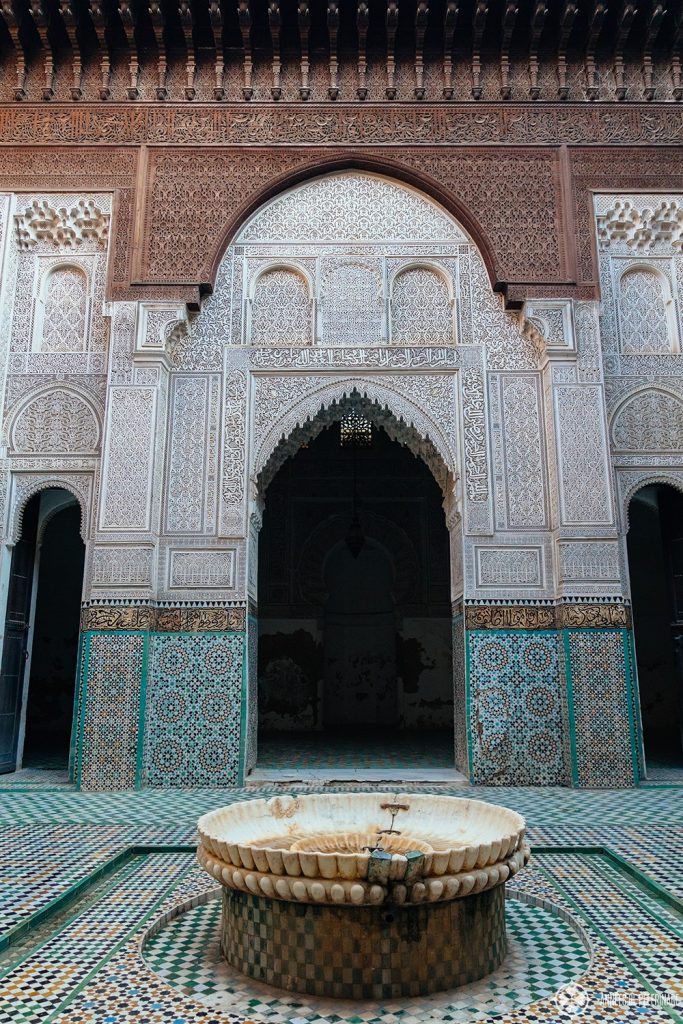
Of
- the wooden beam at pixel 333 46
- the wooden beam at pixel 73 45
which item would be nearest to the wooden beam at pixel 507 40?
the wooden beam at pixel 333 46

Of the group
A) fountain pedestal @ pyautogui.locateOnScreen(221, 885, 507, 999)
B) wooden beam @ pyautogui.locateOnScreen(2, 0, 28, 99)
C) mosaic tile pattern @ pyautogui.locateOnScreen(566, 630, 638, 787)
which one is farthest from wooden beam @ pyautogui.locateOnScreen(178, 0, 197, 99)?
fountain pedestal @ pyautogui.locateOnScreen(221, 885, 507, 999)

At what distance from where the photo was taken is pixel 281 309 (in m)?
5.25

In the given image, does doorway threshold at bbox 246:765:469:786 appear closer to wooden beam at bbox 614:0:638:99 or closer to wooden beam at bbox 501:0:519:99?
wooden beam at bbox 501:0:519:99

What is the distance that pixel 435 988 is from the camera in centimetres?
170

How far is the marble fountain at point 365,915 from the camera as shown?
1640mm

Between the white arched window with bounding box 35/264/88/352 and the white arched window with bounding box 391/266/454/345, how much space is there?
203cm

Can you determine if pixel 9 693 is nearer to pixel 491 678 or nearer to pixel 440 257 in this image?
pixel 491 678

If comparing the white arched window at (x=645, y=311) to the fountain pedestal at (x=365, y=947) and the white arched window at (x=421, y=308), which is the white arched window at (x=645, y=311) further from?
the fountain pedestal at (x=365, y=947)

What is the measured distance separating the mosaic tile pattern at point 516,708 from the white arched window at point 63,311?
315 centimetres

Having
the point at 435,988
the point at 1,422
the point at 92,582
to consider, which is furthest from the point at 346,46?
the point at 435,988

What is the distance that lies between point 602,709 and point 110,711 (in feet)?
9.13

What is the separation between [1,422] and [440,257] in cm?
300

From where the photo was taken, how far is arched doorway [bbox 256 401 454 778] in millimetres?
7480

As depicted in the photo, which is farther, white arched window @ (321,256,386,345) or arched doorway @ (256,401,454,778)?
arched doorway @ (256,401,454,778)
